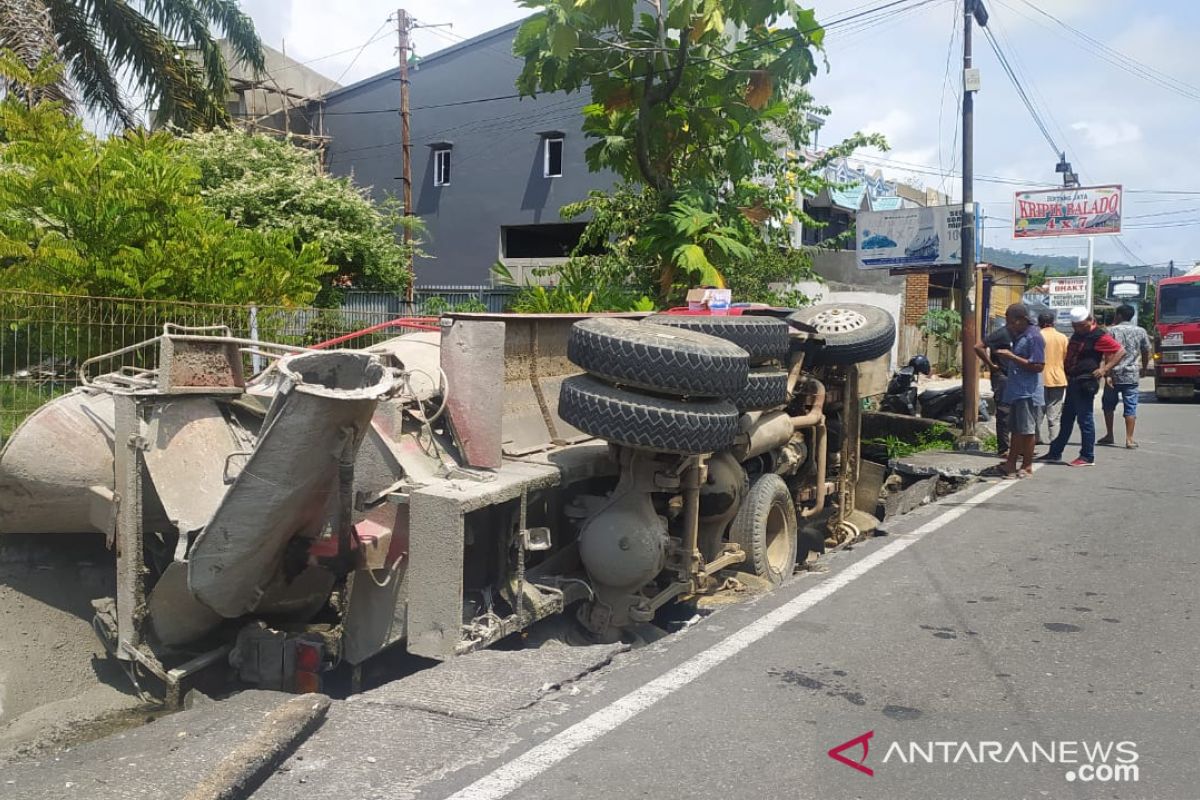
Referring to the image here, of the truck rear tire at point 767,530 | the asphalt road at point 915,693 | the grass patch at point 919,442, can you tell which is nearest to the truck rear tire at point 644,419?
the asphalt road at point 915,693

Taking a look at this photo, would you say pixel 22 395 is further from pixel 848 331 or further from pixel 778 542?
pixel 848 331

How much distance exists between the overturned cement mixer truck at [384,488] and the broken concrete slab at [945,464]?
481 cm

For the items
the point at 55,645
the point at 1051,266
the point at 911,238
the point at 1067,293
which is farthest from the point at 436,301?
the point at 1051,266

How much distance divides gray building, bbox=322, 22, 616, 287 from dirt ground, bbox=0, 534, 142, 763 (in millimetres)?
24872

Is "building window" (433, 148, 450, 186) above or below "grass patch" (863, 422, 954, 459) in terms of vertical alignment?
above

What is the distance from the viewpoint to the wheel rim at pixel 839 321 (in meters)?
8.32

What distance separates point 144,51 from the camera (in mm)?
17516

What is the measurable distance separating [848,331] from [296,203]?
18031mm

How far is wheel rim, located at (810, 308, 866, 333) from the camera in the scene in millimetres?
8320

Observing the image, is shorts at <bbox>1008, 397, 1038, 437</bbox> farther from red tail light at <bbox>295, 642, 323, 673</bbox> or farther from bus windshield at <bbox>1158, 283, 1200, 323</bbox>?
bus windshield at <bbox>1158, 283, 1200, 323</bbox>

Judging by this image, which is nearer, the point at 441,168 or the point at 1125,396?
the point at 1125,396

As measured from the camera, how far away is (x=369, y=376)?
4.28 m

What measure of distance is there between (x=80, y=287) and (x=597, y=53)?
689 centimetres

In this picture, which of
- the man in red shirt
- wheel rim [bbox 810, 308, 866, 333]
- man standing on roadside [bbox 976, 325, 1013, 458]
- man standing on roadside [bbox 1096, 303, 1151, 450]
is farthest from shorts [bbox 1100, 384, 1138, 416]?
wheel rim [bbox 810, 308, 866, 333]
